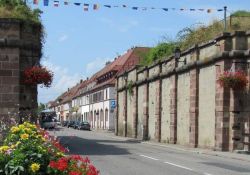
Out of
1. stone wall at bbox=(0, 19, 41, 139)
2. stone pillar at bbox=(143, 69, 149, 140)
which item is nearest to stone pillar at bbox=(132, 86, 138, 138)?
stone pillar at bbox=(143, 69, 149, 140)

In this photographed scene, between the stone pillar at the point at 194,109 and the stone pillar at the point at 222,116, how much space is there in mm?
3557

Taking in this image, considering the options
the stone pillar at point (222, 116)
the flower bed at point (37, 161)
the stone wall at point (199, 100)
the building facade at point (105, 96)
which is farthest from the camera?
the building facade at point (105, 96)

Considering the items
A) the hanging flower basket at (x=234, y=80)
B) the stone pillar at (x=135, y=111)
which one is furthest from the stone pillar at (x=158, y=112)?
the hanging flower basket at (x=234, y=80)

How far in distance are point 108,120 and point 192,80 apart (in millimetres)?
51087

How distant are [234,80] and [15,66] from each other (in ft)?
36.1

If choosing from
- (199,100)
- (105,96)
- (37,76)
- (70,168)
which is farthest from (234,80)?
(105,96)

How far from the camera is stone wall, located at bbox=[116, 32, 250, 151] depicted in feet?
91.2

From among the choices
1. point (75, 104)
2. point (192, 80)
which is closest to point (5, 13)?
point (192, 80)

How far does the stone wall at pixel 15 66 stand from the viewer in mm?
22048

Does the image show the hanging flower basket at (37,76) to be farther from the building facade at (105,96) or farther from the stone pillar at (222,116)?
the building facade at (105,96)

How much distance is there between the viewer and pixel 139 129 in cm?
4809

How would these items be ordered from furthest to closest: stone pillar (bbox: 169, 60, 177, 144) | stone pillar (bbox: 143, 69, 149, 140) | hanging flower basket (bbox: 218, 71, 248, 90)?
stone pillar (bbox: 143, 69, 149, 140), stone pillar (bbox: 169, 60, 177, 144), hanging flower basket (bbox: 218, 71, 248, 90)

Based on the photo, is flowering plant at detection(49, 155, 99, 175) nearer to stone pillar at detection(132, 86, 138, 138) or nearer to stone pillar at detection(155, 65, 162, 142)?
stone pillar at detection(155, 65, 162, 142)

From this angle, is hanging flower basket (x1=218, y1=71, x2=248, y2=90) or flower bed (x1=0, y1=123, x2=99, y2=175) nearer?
flower bed (x1=0, y1=123, x2=99, y2=175)
